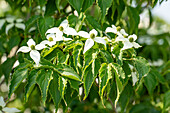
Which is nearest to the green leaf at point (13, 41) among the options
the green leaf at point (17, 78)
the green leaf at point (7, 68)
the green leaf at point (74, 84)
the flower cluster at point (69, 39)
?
the green leaf at point (7, 68)

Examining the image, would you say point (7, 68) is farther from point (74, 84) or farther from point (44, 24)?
point (74, 84)

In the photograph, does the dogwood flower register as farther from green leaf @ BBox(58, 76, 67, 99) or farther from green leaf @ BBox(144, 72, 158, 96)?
green leaf @ BBox(144, 72, 158, 96)

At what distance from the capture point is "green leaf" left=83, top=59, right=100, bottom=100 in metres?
0.93

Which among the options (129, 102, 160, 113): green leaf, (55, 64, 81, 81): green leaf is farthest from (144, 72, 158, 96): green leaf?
(129, 102, 160, 113): green leaf

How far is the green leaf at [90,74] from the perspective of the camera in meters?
0.93

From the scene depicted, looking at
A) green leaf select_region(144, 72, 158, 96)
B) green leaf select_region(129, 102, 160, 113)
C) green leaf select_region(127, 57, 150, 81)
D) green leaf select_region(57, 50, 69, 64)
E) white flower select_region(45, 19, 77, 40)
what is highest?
white flower select_region(45, 19, 77, 40)

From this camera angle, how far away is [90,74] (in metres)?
0.95

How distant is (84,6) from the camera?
3.76ft

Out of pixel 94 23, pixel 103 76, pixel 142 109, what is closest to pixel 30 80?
pixel 103 76

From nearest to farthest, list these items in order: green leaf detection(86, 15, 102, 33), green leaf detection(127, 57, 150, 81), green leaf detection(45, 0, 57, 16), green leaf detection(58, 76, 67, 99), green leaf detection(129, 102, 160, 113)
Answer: green leaf detection(58, 76, 67, 99) < green leaf detection(127, 57, 150, 81) < green leaf detection(86, 15, 102, 33) < green leaf detection(45, 0, 57, 16) < green leaf detection(129, 102, 160, 113)

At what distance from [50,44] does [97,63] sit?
0.66 ft

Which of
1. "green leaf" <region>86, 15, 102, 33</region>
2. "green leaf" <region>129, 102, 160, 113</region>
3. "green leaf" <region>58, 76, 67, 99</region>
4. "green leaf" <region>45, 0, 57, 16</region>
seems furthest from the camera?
"green leaf" <region>129, 102, 160, 113</region>

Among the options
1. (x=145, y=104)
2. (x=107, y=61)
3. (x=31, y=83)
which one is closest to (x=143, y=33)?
(x=145, y=104)

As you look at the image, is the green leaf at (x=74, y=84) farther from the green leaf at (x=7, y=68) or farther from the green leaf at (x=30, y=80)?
the green leaf at (x=7, y=68)
